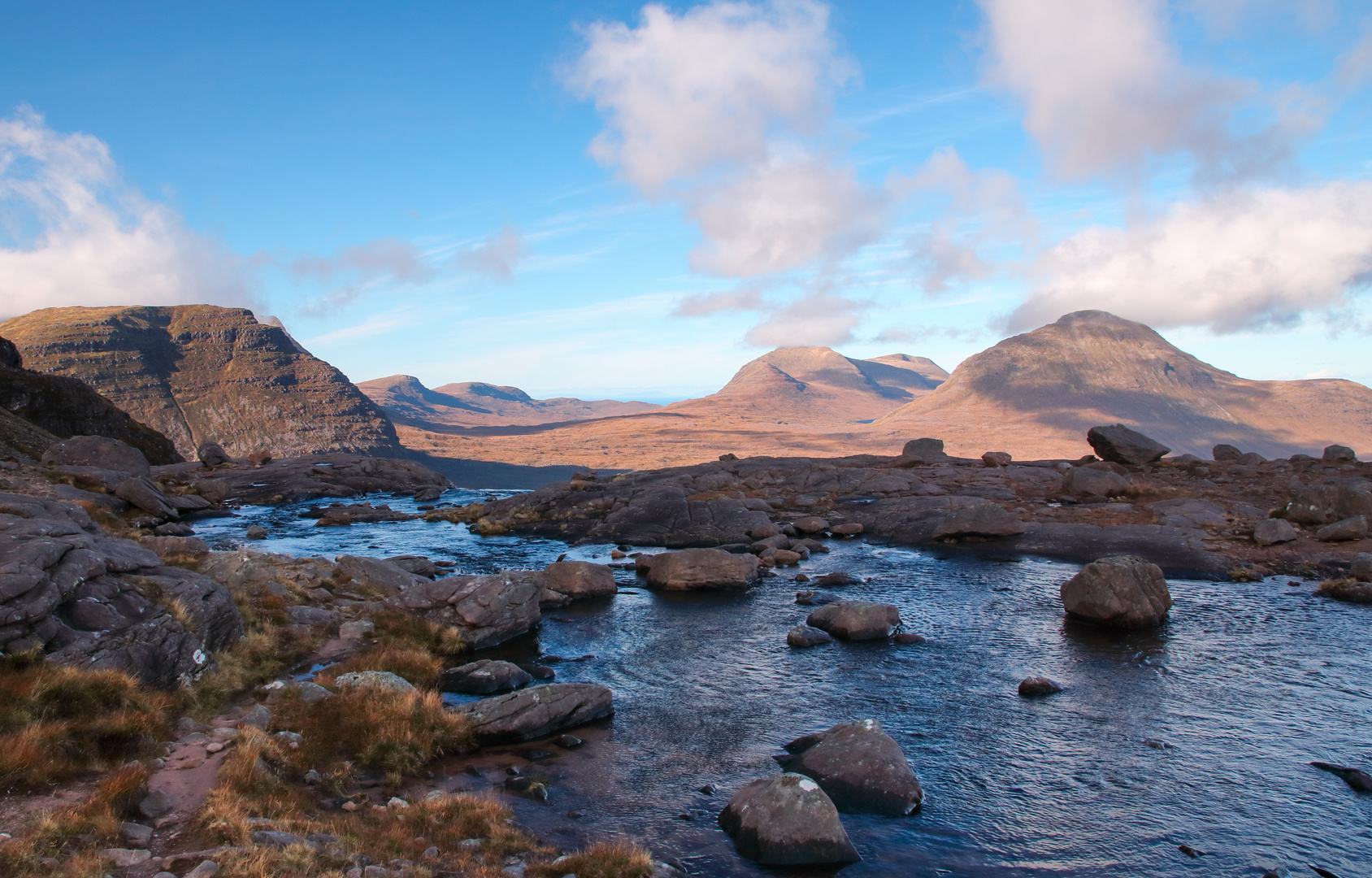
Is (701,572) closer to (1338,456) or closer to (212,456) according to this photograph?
(1338,456)

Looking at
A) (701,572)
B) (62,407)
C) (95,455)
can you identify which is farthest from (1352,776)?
(62,407)

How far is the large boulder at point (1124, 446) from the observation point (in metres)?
56.6

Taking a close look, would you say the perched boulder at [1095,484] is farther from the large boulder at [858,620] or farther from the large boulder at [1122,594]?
the large boulder at [858,620]

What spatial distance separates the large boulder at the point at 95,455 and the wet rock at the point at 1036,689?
2380 inches

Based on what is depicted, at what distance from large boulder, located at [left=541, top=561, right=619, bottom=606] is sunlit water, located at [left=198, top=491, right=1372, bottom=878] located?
1.05 m

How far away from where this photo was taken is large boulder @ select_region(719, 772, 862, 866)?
12.2 meters

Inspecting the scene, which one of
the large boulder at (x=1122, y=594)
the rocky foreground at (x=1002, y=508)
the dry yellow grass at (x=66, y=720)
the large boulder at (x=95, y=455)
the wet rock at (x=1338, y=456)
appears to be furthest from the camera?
the wet rock at (x=1338, y=456)

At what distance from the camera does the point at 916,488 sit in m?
53.1

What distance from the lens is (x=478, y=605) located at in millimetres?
25203

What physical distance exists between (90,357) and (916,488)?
207683mm

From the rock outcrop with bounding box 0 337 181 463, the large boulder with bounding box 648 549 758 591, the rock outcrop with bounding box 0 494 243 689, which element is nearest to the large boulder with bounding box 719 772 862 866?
the rock outcrop with bounding box 0 494 243 689

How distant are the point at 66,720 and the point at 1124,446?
64.7 meters

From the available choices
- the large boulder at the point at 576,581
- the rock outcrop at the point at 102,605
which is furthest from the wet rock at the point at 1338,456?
the rock outcrop at the point at 102,605

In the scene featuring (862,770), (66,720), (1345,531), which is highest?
(1345,531)
